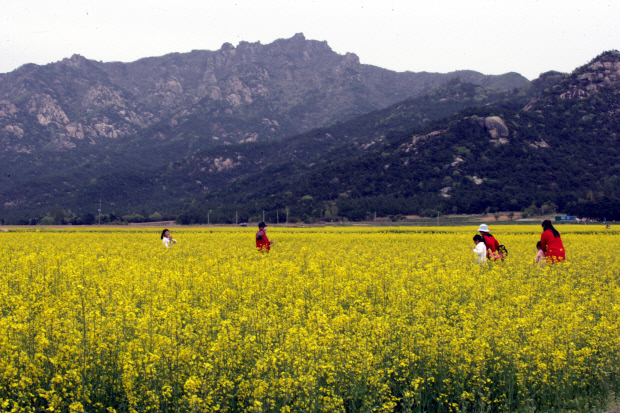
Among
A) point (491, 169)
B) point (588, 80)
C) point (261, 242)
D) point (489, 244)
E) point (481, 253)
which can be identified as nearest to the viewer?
point (481, 253)

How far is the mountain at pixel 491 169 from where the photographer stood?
216ft

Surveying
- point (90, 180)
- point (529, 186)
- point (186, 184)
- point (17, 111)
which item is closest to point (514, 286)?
point (529, 186)

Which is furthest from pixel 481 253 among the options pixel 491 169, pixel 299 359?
pixel 491 169

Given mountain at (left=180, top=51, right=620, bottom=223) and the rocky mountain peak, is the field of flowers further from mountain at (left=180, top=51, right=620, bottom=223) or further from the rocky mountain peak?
the rocky mountain peak

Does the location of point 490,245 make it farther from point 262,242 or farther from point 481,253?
point 262,242

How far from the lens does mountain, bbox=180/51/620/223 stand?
216 feet

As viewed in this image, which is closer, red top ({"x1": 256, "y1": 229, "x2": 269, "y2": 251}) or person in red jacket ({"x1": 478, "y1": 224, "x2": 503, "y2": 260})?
person in red jacket ({"x1": 478, "y1": 224, "x2": 503, "y2": 260})

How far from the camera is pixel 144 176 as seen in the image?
116m

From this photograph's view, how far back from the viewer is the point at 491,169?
243 ft

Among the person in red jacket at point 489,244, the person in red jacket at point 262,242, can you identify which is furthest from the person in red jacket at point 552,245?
the person in red jacket at point 262,242

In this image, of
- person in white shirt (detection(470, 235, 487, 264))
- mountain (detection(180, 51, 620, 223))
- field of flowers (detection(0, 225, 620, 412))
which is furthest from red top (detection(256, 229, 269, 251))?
mountain (detection(180, 51, 620, 223))

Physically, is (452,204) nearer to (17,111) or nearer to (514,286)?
(514,286)

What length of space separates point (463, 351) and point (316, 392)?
2.05 meters

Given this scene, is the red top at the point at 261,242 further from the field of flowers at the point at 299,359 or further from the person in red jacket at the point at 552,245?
the person in red jacket at the point at 552,245
